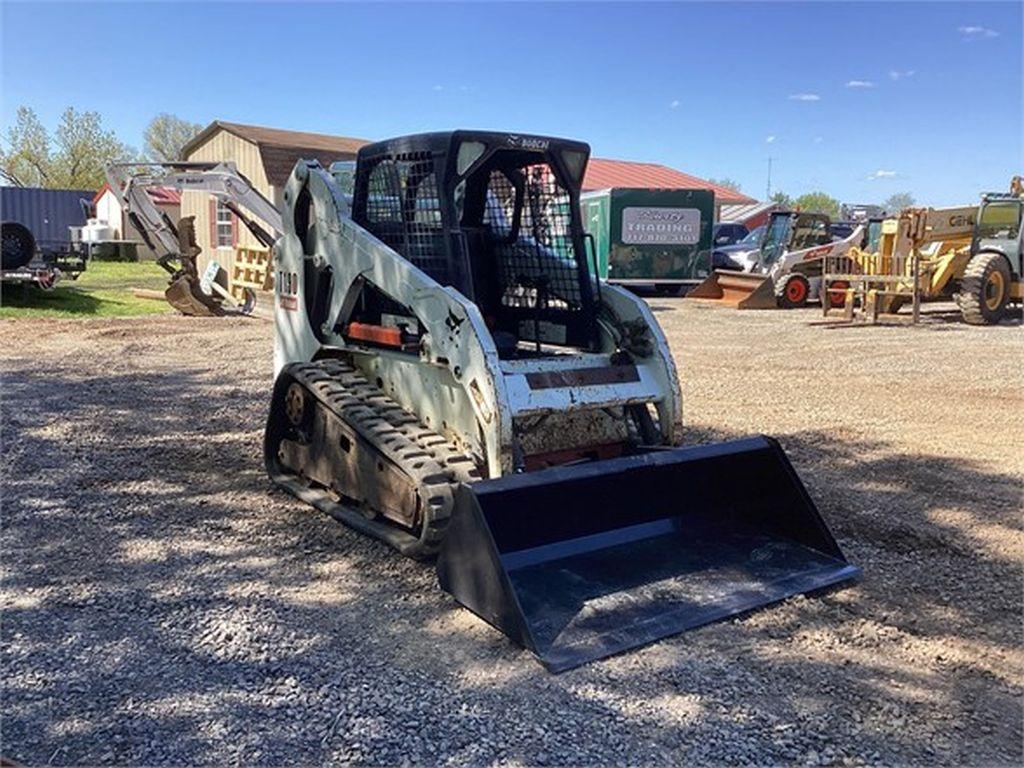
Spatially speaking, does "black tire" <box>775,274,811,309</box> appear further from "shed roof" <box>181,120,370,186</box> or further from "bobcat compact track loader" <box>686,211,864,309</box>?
"shed roof" <box>181,120,370,186</box>

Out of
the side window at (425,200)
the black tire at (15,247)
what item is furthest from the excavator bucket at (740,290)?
the side window at (425,200)

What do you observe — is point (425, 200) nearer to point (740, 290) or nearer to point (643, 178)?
point (740, 290)

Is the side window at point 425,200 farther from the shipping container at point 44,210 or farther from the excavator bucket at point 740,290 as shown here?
the shipping container at point 44,210

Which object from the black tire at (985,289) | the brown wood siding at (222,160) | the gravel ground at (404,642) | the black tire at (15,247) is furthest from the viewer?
the brown wood siding at (222,160)

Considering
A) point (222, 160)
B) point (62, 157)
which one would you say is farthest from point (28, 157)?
point (222, 160)

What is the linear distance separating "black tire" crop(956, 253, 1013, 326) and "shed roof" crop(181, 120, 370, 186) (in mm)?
14299

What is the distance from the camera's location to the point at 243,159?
24.0 metres

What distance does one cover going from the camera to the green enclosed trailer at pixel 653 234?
2120 cm

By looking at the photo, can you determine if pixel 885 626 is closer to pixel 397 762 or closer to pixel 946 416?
pixel 397 762

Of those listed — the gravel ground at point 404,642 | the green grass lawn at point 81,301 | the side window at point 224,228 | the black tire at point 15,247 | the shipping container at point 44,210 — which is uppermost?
the shipping container at point 44,210

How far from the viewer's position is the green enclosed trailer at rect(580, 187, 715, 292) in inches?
835

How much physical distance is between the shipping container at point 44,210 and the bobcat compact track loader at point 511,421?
31.7 m

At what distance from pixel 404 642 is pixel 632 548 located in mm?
1268

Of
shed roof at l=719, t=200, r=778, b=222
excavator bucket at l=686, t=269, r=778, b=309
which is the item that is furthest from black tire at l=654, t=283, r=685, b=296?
shed roof at l=719, t=200, r=778, b=222
